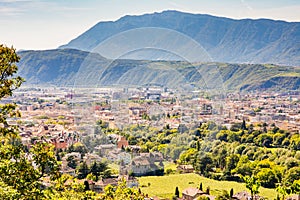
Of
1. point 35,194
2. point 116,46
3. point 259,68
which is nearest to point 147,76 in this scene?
point 116,46

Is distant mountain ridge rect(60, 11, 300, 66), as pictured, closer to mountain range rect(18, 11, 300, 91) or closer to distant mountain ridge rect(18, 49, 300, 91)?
mountain range rect(18, 11, 300, 91)

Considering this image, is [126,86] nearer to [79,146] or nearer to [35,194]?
[79,146]

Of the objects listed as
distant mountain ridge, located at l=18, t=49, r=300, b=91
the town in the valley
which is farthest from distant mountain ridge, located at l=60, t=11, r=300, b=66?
the town in the valley

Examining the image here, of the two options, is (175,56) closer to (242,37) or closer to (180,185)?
(180,185)

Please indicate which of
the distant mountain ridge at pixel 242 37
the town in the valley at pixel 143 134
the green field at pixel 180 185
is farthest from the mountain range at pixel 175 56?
the green field at pixel 180 185

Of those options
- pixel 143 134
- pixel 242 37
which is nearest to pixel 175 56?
pixel 143 134

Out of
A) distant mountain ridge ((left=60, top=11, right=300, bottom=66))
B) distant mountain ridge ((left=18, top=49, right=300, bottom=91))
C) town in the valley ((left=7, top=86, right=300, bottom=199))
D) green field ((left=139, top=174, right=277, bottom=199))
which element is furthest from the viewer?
distant mountain ridge ((left=60, top=11, right=300, bottom=66))
